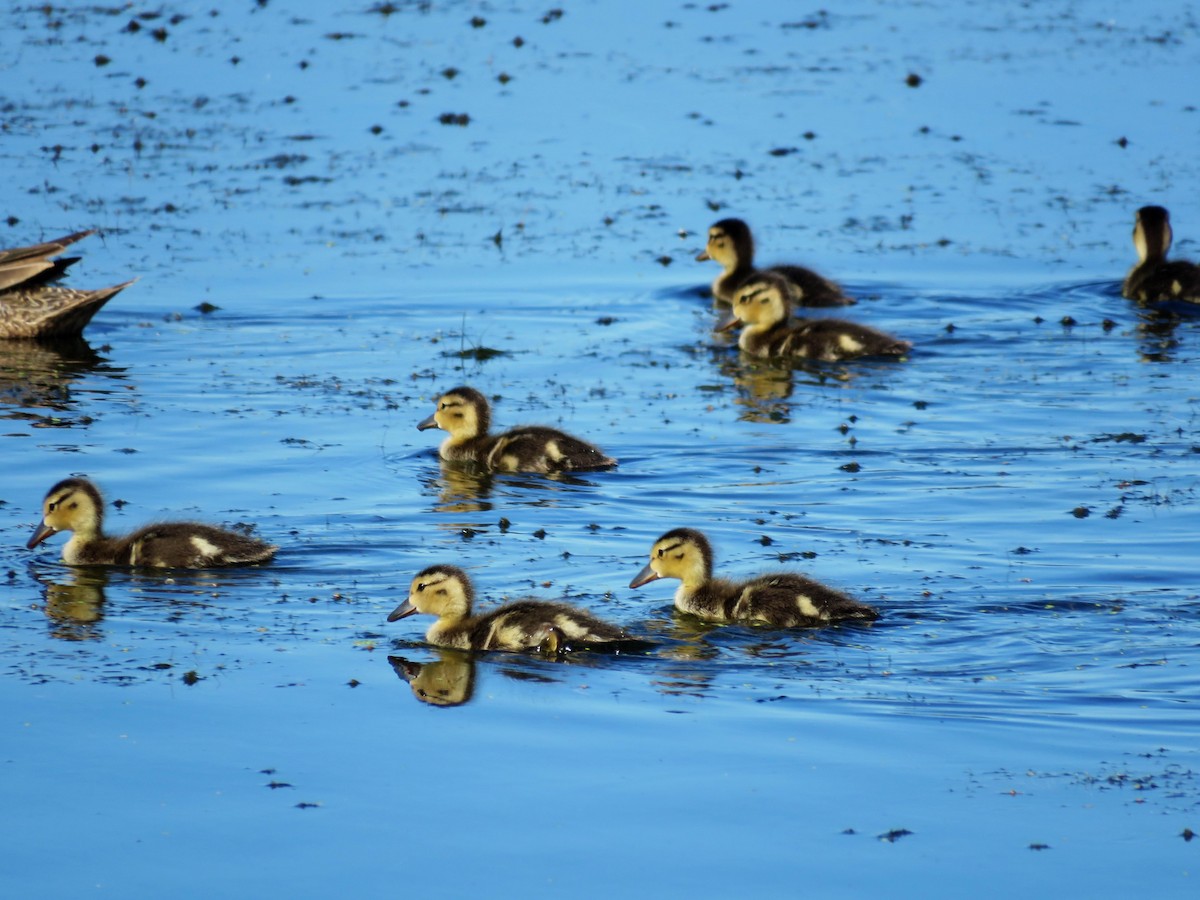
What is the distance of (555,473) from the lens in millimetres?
11227

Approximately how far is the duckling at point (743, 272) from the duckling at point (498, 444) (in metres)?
4.62

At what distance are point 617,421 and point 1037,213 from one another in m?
7.36

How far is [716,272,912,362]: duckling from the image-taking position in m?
14.2

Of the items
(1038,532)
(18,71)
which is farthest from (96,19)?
(1038,532)

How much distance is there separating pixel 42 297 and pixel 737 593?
25.3 feet

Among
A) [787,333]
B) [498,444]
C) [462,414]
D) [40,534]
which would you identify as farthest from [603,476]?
[787,333]

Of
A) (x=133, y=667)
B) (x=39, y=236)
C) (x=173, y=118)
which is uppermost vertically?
(x=173, y=118)

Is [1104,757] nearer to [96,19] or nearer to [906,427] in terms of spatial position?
[906,427]

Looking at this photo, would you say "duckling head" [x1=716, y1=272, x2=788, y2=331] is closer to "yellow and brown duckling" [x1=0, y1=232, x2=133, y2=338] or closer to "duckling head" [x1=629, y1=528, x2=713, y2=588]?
"yellow and brown duckling" [x1=0, y1=232, x2=133, y2=338]

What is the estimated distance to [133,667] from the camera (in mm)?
7855

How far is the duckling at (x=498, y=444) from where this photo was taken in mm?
11102

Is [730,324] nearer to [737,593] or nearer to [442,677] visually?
[737,593]

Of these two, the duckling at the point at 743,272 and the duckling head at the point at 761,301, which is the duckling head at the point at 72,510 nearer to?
the duckling head at the point at 761,301

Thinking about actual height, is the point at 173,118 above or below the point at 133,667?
above
